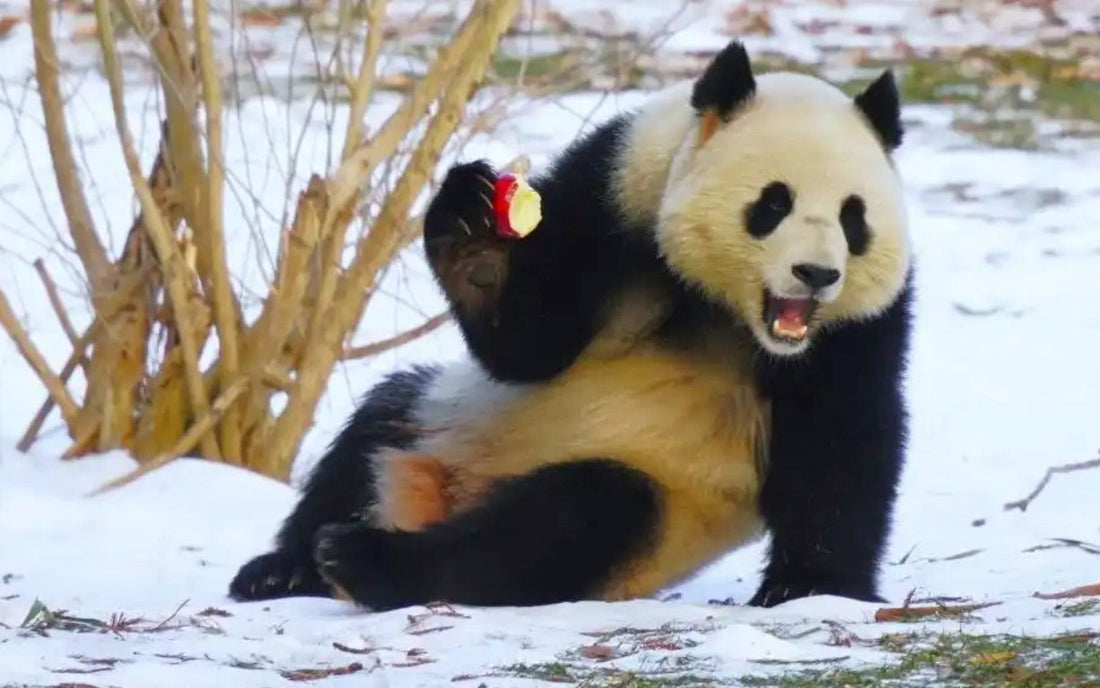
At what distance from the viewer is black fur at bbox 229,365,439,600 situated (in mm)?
4965

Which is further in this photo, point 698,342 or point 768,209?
point 698,342

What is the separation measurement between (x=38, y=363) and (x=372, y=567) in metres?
2.31

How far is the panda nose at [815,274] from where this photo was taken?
4.22m

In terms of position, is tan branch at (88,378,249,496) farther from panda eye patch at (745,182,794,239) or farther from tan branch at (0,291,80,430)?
panda eye patch at (745,182,794,239)

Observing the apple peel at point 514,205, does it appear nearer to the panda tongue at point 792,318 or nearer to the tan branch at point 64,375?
the panda tongue at point 792,318

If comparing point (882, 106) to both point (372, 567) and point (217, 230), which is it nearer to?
point (372, 567)

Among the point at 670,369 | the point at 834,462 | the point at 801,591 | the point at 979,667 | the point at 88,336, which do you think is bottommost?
the point at 979,667

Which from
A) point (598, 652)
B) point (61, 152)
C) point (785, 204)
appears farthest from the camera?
point (61, 152)

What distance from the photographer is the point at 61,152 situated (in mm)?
6340

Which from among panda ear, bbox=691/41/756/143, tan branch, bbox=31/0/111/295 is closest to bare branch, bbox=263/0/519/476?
tan branch, bbox=31/0/111/295

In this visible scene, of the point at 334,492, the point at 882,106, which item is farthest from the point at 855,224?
the point at 334,492

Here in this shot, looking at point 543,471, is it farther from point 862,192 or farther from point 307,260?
point 307,260

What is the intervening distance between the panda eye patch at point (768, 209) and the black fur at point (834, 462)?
0.33 meters

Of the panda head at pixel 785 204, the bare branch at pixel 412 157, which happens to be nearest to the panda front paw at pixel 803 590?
the panda head at pixel 785 204
